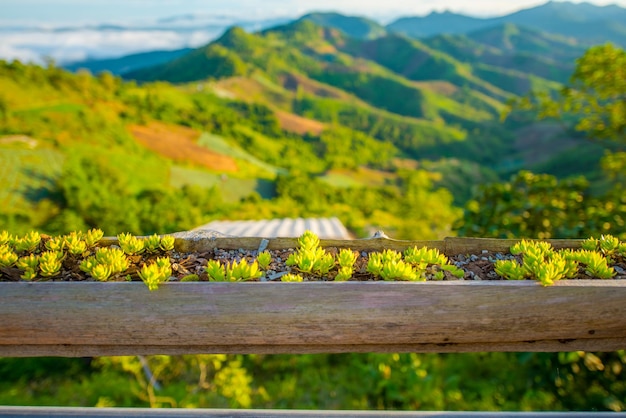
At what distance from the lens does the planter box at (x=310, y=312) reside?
3.87 ft

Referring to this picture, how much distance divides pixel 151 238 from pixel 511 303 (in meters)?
1.18

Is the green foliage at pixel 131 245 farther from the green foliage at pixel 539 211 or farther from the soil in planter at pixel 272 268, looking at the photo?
the green foliage at pixel 539 211

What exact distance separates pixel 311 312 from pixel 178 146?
38.7m

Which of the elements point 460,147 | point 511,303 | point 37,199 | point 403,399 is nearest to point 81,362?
point 403,399

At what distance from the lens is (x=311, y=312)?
118 centimetres

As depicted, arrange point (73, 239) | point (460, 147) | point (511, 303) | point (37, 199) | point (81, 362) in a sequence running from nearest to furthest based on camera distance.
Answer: point (511, 303) → point (73, 239) → point (81, 362) → point (37, 199) → point (460, 147)

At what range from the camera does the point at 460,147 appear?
242ft

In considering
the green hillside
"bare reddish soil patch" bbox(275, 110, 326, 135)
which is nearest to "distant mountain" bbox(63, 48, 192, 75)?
the green hillside

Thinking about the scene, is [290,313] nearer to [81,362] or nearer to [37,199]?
[81,362]

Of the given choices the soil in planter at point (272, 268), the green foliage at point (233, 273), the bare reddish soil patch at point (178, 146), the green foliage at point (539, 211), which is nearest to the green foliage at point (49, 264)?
the soil in planter at point (272, 268)

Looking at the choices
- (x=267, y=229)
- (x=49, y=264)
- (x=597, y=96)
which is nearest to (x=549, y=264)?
A: (x=49, y=264)

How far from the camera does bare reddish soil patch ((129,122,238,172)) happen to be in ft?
114

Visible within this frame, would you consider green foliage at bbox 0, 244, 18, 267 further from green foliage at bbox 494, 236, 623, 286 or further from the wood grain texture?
green foliage at bbox 494, 236, 623, 286

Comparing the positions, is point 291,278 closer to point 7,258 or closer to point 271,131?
point 7,258
